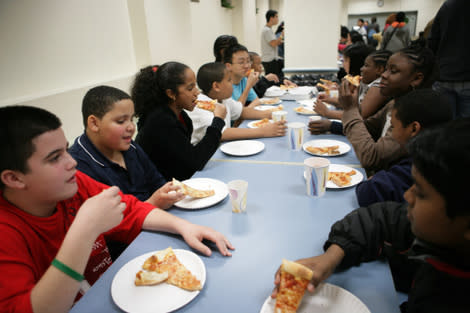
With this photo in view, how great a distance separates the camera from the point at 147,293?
2.85ft

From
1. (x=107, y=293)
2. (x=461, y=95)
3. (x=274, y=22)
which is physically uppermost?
(x=274, y=22)

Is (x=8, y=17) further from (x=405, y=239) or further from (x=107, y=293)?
(x=405, y=239)

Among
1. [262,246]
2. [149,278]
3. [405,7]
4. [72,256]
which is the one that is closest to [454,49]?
[262,246]

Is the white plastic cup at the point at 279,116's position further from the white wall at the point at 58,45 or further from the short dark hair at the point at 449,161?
the white wall at the point at 58,45

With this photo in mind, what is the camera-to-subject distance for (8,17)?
2328 mm

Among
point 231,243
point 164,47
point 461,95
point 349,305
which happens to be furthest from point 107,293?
point 164,47

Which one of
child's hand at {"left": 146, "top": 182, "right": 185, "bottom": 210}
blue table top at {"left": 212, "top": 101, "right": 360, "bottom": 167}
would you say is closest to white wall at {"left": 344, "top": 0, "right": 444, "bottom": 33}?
blue table top at {"left": 212, "top": 101, "right": 360, "bottom": 167}

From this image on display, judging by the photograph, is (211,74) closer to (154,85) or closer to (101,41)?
(154,85)

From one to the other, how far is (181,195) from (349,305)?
0.80 meters

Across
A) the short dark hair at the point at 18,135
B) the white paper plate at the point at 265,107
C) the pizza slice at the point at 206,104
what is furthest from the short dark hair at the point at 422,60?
the short dark hair at the point at 18,135

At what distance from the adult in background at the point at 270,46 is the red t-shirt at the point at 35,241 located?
5787mm

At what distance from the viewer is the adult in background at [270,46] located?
649 cm

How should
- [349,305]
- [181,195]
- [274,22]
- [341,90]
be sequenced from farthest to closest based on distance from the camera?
1. [274,22]
2. [341,90]
3. [181,195]
4. [349,305]

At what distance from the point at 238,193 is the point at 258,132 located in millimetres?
1095
